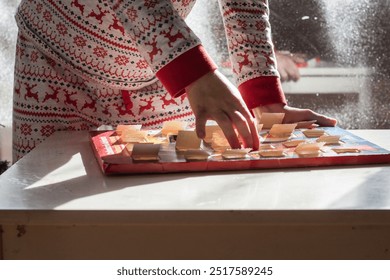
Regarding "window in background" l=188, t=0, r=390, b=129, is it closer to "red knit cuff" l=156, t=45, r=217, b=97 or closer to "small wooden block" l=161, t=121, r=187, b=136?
"small wooden block" l=161, t=121, r=187, b=136

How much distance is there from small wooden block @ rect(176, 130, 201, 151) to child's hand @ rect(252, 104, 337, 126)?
0.24 m

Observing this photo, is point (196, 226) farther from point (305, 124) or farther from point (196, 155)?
point (305, 124)

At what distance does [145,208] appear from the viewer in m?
0.60

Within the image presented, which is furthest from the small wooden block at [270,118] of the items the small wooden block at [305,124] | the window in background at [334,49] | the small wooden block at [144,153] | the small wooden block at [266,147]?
the window in background at [334,49]

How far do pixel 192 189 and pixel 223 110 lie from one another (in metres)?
0.18

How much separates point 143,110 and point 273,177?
1.36 ft

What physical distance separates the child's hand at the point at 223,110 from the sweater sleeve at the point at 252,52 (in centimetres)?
A: 21

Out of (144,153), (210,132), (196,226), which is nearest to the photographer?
(196,226)

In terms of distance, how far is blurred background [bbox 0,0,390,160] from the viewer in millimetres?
1513

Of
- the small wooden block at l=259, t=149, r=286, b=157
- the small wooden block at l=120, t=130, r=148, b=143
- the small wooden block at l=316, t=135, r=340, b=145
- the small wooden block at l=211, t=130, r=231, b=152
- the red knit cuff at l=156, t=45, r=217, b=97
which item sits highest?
the red knit cuff at l=156, t=45, r=217, b=97

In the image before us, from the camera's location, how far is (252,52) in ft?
3.45

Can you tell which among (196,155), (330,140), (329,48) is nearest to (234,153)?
(196,155)

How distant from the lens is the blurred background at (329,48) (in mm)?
1513

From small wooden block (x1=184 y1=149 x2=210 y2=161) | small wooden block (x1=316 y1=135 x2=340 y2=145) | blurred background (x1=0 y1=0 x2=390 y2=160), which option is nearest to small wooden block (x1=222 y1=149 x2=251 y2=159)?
Answer: small wooden block (x1=184 y1=149 x2=210 y2=161)
